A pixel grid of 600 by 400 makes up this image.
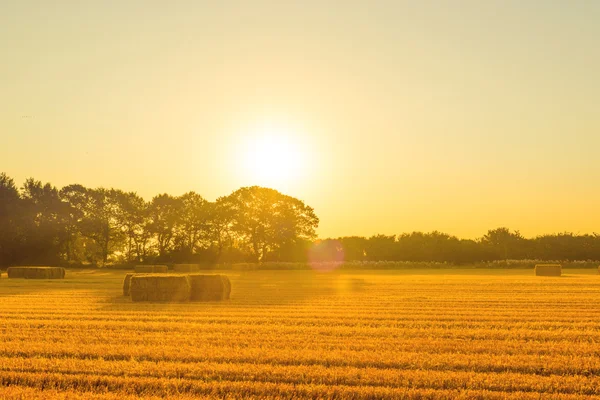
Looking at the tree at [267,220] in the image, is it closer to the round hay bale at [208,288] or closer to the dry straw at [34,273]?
the dry straw at [34,273]

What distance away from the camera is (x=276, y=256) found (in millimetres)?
72062

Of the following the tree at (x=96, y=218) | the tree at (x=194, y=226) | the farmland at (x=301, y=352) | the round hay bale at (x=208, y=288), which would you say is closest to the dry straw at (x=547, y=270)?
the farmland at (x=301, y=352)

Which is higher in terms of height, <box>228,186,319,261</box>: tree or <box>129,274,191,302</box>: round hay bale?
<box>228,186,319,261</box>: tree

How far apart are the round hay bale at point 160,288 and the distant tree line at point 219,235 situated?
49940mm

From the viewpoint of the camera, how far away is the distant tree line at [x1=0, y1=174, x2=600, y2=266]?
229 ft

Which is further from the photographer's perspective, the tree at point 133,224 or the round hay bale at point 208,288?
the tree at point 133,224

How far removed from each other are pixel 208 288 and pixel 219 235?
5475cm

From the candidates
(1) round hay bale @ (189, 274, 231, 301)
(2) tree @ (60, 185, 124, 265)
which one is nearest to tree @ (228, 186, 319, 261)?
(2) tree @ (60, 185, 124, 265)

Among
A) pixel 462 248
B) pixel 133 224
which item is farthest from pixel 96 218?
pixel 462 248

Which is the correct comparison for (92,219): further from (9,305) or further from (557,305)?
(557,305)

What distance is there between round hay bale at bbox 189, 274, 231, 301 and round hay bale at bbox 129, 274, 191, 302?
455mm

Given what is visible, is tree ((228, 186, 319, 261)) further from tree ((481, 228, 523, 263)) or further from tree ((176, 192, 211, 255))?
tree ((481, 228, 523, 263))

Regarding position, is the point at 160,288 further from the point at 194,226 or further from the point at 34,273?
the point at 194,226

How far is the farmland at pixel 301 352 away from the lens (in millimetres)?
7613
